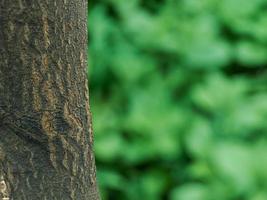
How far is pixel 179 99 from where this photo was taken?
209 centimetres

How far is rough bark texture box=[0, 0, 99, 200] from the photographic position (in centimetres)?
64

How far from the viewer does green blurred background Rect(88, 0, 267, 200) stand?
1946 mm

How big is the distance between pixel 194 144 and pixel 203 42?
373 millimetres

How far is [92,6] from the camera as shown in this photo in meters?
2.22

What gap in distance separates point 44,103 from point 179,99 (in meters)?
1.44

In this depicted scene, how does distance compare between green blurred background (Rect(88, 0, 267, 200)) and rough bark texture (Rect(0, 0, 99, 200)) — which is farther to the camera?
green blurred background (Rect(88, 0, 267, 200))

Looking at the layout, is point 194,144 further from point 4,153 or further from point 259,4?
point 4,153

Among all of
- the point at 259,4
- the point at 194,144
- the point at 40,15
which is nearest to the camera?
the point at 40,15

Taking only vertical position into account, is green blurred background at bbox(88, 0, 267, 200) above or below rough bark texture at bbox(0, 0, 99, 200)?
above

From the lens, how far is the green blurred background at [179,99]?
195 cm

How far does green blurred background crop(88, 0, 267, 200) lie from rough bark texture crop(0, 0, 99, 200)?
1.25m

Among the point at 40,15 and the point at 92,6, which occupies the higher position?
the point at 92,6

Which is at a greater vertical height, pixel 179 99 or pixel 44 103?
pixel 179 99

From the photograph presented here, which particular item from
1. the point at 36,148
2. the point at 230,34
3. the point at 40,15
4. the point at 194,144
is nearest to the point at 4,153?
the point at 36,148
